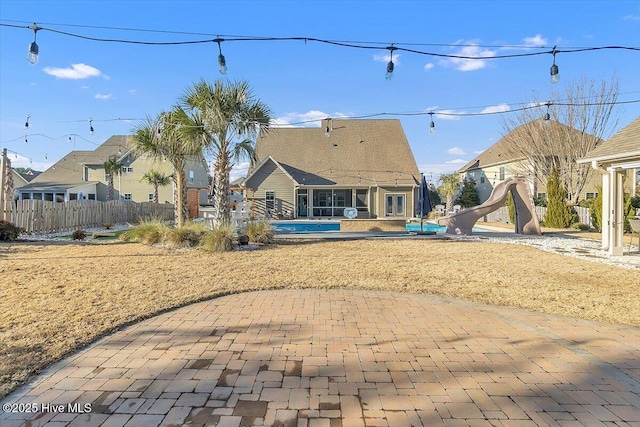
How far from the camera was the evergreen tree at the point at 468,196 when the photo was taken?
32.6 meters

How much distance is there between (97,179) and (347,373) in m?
40.6

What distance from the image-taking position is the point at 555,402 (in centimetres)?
271

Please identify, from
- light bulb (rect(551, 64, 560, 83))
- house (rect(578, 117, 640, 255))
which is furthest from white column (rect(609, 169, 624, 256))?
light bulb (rect(551, 64, 560, 83))

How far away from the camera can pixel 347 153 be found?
31.2m

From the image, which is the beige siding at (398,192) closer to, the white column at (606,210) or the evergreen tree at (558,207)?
the evergreen tree at (558,207)

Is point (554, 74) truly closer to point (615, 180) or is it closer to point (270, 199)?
point (615, 180)

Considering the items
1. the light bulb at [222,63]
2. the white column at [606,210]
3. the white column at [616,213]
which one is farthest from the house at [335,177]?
the light bulb at [222,63]

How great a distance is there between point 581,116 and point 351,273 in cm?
2248

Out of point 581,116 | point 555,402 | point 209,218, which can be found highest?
point 581,116

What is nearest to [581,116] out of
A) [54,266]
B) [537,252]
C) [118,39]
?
[537,252]

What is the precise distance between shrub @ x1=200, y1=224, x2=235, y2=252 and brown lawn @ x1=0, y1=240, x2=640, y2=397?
1.33 ft

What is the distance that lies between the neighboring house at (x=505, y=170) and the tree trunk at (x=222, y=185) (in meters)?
16.5

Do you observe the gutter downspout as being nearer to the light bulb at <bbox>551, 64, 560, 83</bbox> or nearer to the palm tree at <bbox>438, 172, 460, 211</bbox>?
the light bulb at <bbox>551, 64, 560, 83</bbox>

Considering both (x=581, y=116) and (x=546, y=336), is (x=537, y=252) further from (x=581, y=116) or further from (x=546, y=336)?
(x=581, y=116)
